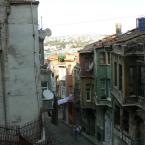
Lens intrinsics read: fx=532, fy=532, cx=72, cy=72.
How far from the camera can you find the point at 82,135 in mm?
58094

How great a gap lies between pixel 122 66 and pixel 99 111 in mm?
17537

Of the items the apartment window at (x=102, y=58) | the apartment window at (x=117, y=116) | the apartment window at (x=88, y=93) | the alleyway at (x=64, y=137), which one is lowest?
the alleyway at (x=64, y=137)

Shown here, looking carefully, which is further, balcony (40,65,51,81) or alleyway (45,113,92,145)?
alleyway (45,113,92,145)

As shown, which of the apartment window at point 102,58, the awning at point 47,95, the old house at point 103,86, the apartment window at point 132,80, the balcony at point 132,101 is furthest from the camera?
the apartment window at point 102,58

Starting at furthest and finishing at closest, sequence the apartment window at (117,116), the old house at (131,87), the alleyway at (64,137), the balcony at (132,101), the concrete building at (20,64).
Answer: the alleyway at (64,137) < the apartment window at (117,116) < the balcony at (132,101) < the old house at (131,87) < the concrete building at (20,64)

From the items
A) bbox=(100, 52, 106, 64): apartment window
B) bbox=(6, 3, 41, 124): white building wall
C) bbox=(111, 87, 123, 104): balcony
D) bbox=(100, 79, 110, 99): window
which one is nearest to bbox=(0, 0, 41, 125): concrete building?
bbox=(6, 3, 41, 124): white building wall

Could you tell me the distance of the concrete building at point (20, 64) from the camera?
29.9 metres

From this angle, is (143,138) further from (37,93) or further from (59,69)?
(59,69)

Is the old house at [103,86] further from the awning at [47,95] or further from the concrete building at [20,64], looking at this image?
the concrete building at [20,64]

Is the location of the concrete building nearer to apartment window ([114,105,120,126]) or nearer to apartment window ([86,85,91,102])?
apartment window ([114,105,120,126])

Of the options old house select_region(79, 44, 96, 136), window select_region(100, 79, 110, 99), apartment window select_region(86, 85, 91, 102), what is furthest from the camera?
apartment window select_region(86, 85, 91, 102)

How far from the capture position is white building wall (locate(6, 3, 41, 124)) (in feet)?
98.6

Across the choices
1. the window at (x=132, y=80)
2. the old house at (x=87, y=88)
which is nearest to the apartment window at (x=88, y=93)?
the old house at (x=87, y=88)

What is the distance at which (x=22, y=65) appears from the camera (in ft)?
100
